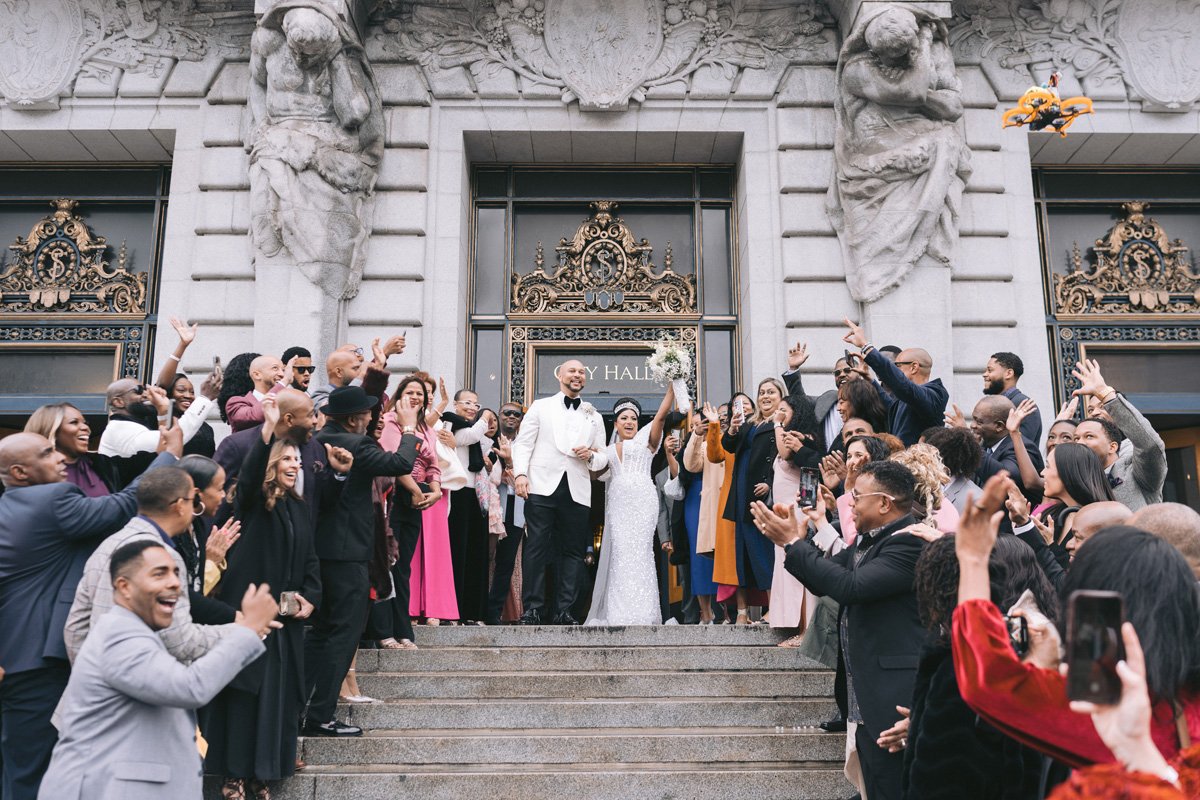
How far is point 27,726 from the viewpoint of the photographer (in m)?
4.78

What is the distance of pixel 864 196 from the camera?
37.1 ft

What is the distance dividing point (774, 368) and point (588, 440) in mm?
3066

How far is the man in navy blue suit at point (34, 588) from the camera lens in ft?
15.6

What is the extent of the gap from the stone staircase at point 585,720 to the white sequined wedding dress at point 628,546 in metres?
1.55

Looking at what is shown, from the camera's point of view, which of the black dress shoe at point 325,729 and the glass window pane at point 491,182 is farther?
the glass window pane at point 491,182

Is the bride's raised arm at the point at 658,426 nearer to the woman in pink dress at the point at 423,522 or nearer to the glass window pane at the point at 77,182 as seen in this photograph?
the woman in pink dress at the point at 423,522

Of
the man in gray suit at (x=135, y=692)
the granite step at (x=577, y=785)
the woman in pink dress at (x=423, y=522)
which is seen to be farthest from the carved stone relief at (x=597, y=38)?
the man in gray suit at (x=135, y=692)

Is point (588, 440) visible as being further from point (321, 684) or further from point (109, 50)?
point (109, 50)

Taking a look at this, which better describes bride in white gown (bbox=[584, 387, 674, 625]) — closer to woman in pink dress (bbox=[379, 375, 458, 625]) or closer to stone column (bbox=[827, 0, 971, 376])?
woman in pink dress (bbox=[379, 375, 458, 625])

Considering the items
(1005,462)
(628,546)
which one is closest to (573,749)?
(628,546)

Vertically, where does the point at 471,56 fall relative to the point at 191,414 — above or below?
above

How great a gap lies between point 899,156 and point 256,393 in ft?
24.8

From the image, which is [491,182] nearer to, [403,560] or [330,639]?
[403,560]

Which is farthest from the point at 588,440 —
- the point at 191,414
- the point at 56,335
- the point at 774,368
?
the point at 56,335
